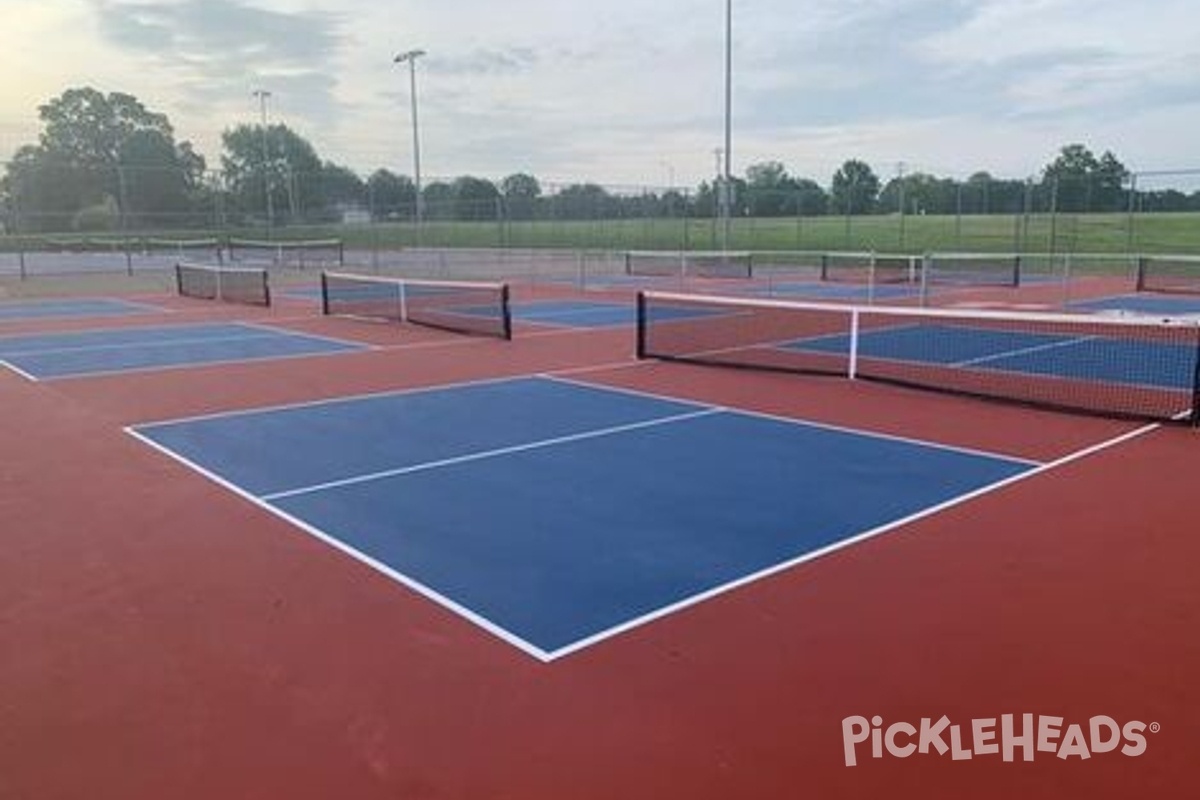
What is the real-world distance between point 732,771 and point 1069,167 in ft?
154

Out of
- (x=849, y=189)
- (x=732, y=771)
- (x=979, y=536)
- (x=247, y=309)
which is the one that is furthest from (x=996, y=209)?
(x=732, y=771)

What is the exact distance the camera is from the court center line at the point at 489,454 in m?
7.21

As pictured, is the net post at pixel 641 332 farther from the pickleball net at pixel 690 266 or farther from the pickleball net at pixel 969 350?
the pickleball net at pixel 690 266

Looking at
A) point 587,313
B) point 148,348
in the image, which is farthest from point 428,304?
point 148,348

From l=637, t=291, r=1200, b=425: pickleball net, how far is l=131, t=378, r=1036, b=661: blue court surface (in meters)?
2.68

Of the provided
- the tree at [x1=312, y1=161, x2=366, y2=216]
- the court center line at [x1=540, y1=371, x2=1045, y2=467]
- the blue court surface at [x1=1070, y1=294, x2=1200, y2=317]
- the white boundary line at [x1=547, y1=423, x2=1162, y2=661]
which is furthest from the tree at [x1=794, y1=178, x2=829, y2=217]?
the white boundary line at [x1=547, y1=423, x2=1162, y2=661]

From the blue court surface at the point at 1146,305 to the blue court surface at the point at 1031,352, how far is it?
190 inches

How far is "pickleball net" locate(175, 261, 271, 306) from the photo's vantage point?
24573 millimetres

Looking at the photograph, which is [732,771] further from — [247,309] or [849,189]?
[849,189]

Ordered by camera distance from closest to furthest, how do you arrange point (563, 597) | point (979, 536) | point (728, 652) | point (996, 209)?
point (728, 652), point (563, 597), point (979, 536), point (996, 209)

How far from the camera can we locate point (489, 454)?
8.19 m

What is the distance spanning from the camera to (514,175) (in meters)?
48.0

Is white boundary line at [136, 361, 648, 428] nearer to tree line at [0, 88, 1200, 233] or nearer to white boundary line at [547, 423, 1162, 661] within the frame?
white boundary line at [547, 423, 1162, 661]

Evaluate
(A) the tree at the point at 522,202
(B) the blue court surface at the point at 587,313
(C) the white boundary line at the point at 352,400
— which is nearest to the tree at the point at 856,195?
(A) the tree at the point at 522,202
